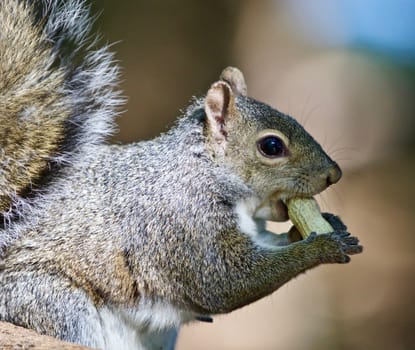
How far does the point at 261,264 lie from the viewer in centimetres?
262

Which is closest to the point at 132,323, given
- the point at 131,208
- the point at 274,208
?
the point at 131,208

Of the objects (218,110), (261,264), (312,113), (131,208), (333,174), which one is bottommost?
(261,264)

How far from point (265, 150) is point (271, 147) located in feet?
0.08

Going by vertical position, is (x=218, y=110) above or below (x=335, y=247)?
above

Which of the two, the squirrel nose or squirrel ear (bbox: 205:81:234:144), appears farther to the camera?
squirrel ear (bbox: 205:81:234:144)

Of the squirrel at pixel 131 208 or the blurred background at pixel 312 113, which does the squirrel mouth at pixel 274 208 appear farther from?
the blurred background at pixel 312 113

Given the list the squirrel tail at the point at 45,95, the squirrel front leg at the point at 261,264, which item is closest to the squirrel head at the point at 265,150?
the squirrel front leg at the point at 261,264

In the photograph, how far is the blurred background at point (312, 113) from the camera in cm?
554

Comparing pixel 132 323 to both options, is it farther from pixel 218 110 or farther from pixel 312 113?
pixel 312 113

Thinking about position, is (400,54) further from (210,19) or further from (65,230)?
(65,230)

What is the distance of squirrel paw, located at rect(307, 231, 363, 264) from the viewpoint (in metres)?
2.57

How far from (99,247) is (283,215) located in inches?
24.0

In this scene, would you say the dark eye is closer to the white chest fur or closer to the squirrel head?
the squirrel head

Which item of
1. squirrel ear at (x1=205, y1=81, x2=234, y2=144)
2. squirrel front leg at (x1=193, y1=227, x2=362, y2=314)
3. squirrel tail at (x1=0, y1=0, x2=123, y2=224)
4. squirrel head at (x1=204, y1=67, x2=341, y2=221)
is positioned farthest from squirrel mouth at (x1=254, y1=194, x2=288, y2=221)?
squirrel tail at (x1=0, y1=0, x2=123, y2=224)
